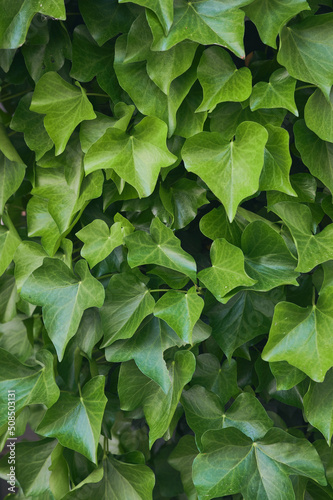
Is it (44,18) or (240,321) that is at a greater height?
(44,18)

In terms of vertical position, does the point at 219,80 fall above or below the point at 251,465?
above

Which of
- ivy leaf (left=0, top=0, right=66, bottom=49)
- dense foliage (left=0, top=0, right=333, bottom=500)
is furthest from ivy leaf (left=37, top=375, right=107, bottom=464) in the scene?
ivy leaf (left=0, top=0, right=66, bottom=49)

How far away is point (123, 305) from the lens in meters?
0.62

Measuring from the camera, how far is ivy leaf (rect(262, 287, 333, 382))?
567 mm

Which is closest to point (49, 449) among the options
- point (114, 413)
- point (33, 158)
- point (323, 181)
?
point (114, 413)

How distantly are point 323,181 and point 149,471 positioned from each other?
455 millimetres

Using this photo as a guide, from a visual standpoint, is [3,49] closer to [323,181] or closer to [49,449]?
[323,181]

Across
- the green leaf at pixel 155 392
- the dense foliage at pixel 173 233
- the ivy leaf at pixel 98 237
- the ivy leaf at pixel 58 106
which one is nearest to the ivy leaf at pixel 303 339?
the dense foliage at pixel 173 233

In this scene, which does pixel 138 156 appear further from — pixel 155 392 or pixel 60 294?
pixel 155 392

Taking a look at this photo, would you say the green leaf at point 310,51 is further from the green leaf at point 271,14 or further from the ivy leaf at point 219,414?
the ivy leaf at point 219,414

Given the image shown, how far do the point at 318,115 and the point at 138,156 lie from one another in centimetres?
22

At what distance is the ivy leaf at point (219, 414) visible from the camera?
64 centimetres

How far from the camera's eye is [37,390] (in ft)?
2.12

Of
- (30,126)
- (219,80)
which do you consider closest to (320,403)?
(219,80)
